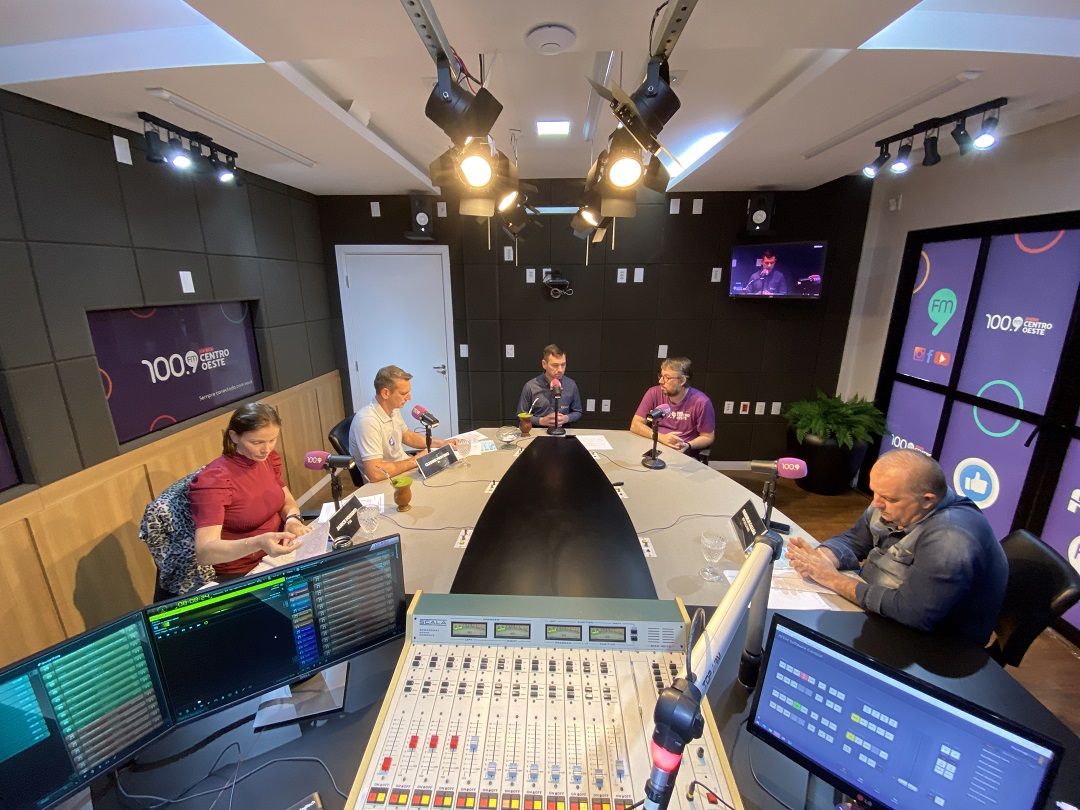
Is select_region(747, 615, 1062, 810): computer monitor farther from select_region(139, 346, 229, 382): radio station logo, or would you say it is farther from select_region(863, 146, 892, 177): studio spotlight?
select_region(139, 346, 229, 382): radio station logo

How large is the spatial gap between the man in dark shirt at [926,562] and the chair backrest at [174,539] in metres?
2.36

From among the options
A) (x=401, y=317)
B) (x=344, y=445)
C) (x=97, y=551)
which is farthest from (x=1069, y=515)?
(x=97, y=551)

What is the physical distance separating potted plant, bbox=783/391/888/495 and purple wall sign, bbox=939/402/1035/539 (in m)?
0.59

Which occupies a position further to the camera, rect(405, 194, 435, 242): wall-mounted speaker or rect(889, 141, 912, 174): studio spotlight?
rect(405, 194, 435, 242): wall-mounted speaker

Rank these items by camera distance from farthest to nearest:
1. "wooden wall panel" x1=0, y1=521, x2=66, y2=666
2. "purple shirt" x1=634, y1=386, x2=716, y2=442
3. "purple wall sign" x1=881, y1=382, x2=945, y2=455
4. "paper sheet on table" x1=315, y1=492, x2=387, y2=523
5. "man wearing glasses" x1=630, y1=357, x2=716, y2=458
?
1. "purple wall sign" x1=881, y1=382, x2=945, y2=455
2. "purple shirt" x1=634, y1=386, x2=716, y2=442
3. "man wearing glasses" x1=630, y1=357, x2=716, y2=458
4. "paper sheet on table" x1=315, y1=492, x2=387, y2=523
5. "wooden wall panel" x1=0, y1=521, x2=66, y2=666

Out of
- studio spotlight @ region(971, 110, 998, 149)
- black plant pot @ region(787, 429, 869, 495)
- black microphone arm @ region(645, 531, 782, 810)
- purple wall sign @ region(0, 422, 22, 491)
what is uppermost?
studio spotlight @ region(971, 110, 998, 149)

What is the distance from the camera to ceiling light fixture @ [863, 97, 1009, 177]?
234 cm

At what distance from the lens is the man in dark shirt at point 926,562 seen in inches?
54.0

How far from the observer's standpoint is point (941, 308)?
12.0 feet

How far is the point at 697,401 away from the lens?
3.35 m

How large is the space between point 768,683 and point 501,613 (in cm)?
62

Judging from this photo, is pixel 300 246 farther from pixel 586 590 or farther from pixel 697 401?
pixel 586 590

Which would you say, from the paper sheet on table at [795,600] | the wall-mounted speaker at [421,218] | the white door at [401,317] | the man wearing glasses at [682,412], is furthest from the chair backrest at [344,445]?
the paper sheet on table at [795,600]

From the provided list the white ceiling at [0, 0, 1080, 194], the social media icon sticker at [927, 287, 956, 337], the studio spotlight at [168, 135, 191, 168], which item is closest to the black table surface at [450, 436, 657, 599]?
the white ceiling at [0, 0, 1080, 194]
